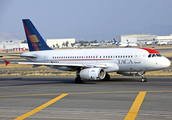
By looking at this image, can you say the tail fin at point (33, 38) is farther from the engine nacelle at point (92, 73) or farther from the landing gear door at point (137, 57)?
the landing gear door at point (137, 57)

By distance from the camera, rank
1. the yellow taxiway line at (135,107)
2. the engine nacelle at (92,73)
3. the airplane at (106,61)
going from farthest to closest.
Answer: the airplane at (106,61), the engine nacelle at (92,73), the yellow taxiway line at (135,107)

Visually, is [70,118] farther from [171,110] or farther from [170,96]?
[170,96]

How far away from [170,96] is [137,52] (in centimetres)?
1189

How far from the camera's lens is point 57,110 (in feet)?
52.0

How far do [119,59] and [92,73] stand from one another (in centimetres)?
392

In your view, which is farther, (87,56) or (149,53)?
(87,56)

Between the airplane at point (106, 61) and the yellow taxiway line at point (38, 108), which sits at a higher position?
the airplane at point (106, 61)

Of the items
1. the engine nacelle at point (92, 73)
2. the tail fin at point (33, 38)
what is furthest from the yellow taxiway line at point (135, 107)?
the tail fin at point (33, 38)

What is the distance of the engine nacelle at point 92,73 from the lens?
1164 inches

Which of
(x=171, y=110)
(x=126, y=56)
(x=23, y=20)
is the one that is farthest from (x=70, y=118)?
(x=23, y=20)

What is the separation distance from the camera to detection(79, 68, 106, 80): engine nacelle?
29562 millimetres

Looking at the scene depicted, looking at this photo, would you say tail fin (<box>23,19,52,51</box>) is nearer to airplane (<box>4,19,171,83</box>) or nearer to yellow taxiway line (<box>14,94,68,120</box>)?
airplane (<box>4,19,171,83</box>)

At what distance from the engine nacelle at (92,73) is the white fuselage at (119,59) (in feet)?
6.27

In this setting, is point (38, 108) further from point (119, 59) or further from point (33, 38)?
point (33, 38)
